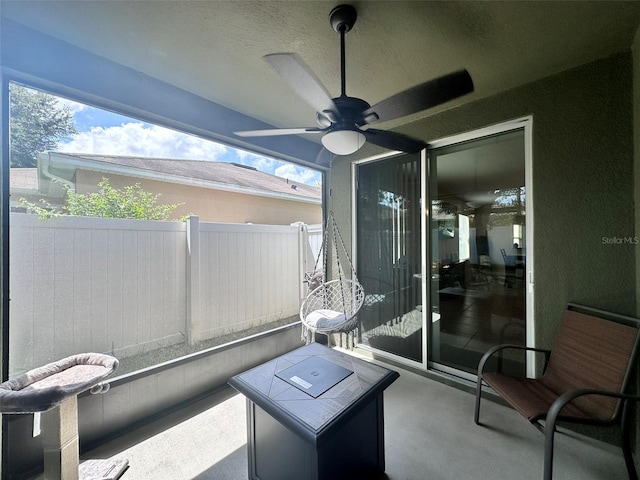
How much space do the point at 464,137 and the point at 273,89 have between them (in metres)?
1.76

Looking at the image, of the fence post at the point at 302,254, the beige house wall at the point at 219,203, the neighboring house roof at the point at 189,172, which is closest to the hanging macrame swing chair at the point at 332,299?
the fence post at the point at 302,254

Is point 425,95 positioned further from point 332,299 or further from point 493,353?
point 332,299

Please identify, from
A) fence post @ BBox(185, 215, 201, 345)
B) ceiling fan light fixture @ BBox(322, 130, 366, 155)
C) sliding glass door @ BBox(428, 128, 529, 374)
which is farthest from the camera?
fence post @ BBox(185, 215, 201, 345)

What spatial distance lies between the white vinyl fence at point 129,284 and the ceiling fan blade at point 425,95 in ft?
6.56

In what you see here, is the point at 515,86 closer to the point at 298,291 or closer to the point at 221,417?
the point at 298,291

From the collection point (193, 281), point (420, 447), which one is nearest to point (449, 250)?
point (420, 447)

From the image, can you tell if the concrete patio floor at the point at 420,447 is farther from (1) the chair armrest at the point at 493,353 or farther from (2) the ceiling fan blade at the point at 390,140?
(2) the ceiling fan blade at the point at 390,140

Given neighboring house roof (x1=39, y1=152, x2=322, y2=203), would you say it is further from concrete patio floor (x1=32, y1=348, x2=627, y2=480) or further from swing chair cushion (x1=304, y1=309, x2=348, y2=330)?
concrete patio floor (x1=32, y1=348, x2=627, y2=480)

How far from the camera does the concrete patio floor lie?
5.34ft

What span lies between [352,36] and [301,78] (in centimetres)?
64

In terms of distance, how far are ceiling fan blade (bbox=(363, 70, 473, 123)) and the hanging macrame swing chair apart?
1692 mm

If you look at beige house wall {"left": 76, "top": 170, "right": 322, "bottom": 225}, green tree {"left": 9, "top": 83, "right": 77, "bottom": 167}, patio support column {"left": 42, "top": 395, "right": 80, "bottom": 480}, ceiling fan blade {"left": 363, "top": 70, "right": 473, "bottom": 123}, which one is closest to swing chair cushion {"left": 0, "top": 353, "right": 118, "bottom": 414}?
patio support column {"left": 42, "top": 395, "right": 80, "bottom": 480}

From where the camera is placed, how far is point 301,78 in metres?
1.30

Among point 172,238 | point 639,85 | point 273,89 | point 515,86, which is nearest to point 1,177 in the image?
point 172,238
